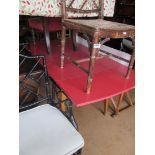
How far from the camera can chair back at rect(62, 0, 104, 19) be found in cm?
135

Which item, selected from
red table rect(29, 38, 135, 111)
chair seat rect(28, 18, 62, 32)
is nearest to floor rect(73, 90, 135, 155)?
red table rect(29, 38, 135, 111)

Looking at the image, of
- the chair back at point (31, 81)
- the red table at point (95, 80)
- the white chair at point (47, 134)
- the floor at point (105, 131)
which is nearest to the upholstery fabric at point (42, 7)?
the chair back at point (31, 81)

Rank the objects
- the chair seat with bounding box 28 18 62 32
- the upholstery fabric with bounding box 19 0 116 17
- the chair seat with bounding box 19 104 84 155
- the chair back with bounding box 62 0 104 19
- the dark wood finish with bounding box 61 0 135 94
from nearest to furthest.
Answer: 1. the chair seat with bounding box 19 104 84 155
2. the dark wood finish with bounding box 61 0 135 94
3. the upholstery fabric with bounding box 19 0 116 17
4. the chair back with bounding box 62 0 104 19
5. the chair seat with bounding box 28 18 62 32

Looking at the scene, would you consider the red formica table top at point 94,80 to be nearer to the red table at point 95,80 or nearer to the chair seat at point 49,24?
the red table at point 95,80

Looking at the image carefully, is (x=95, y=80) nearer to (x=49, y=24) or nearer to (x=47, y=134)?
(x=47, y=134)

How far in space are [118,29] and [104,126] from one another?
3.04 ft

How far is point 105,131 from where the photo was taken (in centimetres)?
162

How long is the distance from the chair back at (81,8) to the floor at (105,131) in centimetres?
93

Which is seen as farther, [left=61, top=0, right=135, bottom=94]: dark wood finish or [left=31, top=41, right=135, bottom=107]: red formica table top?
[left=31, top=41, right=135, bottom=107]: red formica table top

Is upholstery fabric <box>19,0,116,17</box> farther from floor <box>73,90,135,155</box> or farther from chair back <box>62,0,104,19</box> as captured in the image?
floor <box>73,90,135,155</box>

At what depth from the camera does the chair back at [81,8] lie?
1.35 meters

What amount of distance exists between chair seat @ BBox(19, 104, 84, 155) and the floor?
1.90 feet

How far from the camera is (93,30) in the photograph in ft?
3.46
